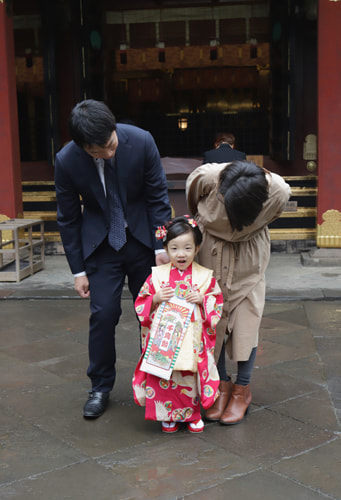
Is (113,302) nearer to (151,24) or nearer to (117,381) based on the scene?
(117,381)

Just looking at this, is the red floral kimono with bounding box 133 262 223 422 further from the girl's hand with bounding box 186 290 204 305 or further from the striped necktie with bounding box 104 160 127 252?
the striped necktie with bounding box 104 160 127 252

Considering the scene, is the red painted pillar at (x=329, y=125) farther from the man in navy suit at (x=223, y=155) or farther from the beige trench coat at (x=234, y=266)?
the beige trench coat at (x=234, y=266)

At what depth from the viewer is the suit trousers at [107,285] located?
3584 mm

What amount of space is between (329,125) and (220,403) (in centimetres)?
522

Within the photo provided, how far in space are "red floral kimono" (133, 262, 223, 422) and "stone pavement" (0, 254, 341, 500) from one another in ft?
0.53

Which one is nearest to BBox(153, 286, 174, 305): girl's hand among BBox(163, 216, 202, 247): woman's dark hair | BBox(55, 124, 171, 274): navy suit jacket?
BBox(163, 216, 202, 247): woman's dark hair

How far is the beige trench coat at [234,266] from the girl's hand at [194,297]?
0.68 ft

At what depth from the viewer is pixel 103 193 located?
349 cm

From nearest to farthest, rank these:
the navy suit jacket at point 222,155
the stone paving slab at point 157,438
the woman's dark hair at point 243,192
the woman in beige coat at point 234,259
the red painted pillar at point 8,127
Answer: the stone paving slab at point 157,438, the woman's dark hair at point 243,192, the woman in beige coat at point 234,259, the navy suit jacket at point 222,155, the red painted pillar at point 8,127

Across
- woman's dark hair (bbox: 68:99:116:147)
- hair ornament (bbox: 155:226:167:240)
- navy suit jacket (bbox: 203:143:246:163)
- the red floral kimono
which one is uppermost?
Answer: woman's dark hair (bbox: 68:99:116:147)

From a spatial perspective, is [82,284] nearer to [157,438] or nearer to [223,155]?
[157,438]

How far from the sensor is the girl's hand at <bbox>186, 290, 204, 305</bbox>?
10.7ft

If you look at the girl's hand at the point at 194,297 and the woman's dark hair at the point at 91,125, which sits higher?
the woman's dark hair at the point at 91,125

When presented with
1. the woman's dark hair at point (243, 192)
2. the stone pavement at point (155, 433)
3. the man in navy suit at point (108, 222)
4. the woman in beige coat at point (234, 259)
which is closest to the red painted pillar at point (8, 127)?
the stone pavement at point (155, 433)
